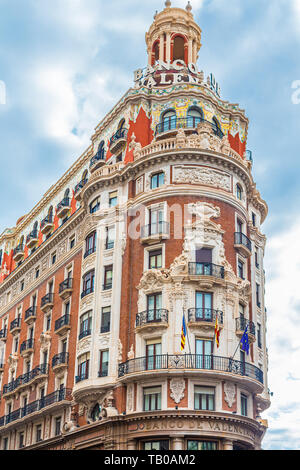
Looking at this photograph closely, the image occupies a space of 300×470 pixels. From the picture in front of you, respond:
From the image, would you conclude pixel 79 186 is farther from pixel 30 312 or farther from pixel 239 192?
pixel 239 192

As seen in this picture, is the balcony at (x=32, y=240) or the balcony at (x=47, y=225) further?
the balcony at (x=32, y=240)

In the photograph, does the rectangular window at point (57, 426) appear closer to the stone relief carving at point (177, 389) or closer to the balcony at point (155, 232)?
the stone relief carving at point (177, 389)

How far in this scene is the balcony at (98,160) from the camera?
61.0 metres

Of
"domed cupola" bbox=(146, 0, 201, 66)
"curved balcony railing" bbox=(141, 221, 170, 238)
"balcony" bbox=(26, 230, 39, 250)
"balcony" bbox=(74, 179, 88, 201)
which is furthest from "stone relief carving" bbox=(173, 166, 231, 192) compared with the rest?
"balcony" bbox=(26, 230, 39, 250)

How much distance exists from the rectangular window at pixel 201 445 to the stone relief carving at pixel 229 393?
115 inches

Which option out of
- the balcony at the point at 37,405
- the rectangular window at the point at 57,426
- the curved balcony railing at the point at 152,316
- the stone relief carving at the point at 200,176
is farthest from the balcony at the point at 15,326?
the stone relief carving at the point at 200,176

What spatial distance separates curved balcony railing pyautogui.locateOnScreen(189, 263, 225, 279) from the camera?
1914 inches

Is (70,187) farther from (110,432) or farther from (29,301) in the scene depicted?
(110,432)

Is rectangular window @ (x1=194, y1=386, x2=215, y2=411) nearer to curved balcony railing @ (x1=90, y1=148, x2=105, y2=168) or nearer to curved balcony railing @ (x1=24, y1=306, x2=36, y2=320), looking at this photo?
curved balcony railing @ (x1=90, y1=148, x2=105, y2=168)

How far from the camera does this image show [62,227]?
6450 centimetres

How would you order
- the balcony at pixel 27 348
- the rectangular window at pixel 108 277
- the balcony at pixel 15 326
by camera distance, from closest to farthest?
the rectangular window at pixel 108 277 < the balcony at pixel 27 348 < the balcony at pixel 15 326

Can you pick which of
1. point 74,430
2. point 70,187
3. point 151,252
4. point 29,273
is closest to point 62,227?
point 70,187

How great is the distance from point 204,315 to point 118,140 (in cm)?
1865

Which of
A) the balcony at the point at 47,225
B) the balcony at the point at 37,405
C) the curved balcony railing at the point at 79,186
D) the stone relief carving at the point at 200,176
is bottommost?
the balcony at the point at 37,405
